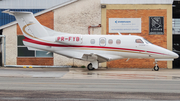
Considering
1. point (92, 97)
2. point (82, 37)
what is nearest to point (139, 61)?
point (82, 37)

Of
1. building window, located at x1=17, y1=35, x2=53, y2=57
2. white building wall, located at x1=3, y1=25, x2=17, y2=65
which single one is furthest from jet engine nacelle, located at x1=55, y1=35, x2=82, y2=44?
white building wall, located at x1=3, y1=25, x2=17, y2=65

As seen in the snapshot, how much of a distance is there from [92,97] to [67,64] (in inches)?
634

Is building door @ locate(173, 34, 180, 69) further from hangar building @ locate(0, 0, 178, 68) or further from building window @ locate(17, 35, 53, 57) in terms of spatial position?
building window @ locate(17, 35, 53, 57)

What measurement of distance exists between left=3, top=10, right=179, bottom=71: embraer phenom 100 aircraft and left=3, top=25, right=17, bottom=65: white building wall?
157 inches

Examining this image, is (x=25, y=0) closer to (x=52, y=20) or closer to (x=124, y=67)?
(x=52, y=20)

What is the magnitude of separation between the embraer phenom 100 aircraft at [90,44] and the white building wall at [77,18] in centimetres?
369

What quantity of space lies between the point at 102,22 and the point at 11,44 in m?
9.38

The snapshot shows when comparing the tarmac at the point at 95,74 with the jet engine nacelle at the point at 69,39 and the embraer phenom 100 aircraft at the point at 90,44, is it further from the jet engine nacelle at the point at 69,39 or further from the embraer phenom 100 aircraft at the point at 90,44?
the jet engine nacelle at the point at 69,39

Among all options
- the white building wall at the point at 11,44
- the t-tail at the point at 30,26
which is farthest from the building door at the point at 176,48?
the white building wall at the point at 11,44

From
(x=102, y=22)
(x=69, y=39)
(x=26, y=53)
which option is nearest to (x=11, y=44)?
(x=26, y=53)

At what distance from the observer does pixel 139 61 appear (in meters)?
23.7

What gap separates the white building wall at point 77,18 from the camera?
2383 centimetres

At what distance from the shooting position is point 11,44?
23.8 meters

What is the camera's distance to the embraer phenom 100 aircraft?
65.8 feet
